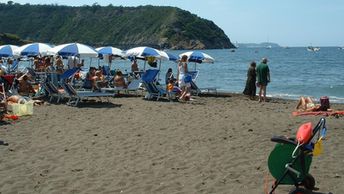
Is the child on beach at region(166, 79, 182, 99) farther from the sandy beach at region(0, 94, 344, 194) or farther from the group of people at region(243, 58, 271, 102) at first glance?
the sandy beach at region(0, 94, 344, 194)

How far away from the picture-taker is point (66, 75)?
12836 millimetres

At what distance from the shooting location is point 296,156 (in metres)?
4.42

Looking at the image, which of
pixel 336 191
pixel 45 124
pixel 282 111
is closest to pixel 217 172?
pixel 336 191

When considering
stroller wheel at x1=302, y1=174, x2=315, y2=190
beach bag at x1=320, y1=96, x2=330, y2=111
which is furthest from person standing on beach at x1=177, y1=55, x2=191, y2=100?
stroller wheel at x1=302, y1=174, x2=315, y2=190

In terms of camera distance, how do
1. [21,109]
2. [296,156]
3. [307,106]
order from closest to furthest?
[296,156]
[21,109]
[307,106]

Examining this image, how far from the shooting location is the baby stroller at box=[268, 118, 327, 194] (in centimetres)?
441

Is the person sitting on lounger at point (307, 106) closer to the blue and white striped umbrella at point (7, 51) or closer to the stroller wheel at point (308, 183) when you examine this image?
the stroller wheel at point (308, 183)

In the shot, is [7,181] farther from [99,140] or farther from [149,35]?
[149,35]

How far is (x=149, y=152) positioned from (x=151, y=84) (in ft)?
24.3

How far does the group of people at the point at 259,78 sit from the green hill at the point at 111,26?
110 meters

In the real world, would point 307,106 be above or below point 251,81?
below

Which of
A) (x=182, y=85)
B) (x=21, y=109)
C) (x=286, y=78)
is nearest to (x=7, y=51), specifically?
(x=182, y=85)

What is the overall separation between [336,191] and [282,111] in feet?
24.0

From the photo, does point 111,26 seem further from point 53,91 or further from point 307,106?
point 307,106
